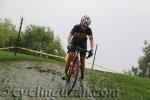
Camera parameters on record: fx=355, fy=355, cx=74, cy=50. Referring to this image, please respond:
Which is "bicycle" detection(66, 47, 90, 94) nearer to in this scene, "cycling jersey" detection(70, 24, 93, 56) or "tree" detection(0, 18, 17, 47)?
"cycling jersey" detection(70, 24, 93, 56)

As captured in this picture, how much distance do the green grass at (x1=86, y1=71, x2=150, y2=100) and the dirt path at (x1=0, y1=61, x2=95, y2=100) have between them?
1173mm

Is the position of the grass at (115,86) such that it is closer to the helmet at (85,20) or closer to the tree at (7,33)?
the helmet at (85,20)

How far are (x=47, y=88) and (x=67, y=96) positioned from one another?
0.92m

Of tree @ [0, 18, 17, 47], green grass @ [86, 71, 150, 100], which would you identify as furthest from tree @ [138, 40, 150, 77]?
green grass @ [86, 71, 150, 100]

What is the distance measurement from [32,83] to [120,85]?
483 centimetres

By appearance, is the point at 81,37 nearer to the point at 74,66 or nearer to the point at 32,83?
the point at 74,66

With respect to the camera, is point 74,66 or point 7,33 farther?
point 7,33

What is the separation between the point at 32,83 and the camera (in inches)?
564

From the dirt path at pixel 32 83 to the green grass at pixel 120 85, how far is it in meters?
1.17

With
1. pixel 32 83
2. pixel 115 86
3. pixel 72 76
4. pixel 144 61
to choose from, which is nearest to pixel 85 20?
pixel 72 76

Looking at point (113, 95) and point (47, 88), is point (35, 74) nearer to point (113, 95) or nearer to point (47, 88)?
point (47, 88)

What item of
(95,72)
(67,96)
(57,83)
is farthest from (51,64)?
(67,96)

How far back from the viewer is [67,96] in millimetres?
13617

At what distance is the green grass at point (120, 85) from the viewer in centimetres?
1562
